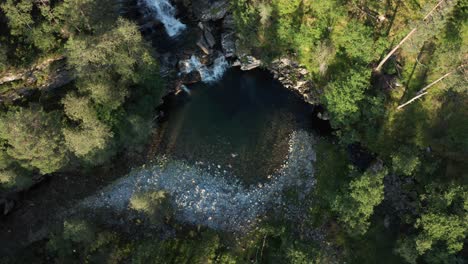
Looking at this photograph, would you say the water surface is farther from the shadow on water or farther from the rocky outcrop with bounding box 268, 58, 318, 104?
the rocky outcrop with bounding box 268, 58, 318, 104

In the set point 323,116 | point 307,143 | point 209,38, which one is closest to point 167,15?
point 209,38

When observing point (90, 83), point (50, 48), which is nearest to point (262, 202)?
point (90, 83)

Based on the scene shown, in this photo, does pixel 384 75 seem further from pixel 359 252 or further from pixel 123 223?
pixel 123 223

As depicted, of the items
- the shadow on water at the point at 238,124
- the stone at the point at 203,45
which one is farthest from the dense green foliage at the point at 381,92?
the stone at the point at 203,45

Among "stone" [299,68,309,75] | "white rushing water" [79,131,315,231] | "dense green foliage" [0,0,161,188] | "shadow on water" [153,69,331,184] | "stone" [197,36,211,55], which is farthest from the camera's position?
"stone" [197,36,211,55]

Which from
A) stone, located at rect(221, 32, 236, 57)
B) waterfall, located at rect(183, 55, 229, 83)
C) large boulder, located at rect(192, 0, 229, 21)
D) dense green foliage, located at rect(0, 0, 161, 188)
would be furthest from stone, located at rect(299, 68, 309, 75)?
dense green foliage, located at rect(0, 0, 161, 188)

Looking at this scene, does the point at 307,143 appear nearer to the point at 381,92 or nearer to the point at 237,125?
the point at 237,125
